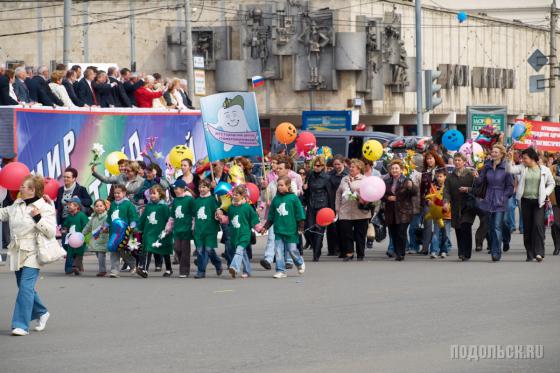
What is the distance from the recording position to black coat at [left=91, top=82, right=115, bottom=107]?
2366cm

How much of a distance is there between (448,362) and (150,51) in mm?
42322

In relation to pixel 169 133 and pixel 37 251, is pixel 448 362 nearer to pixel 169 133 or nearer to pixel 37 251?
pixel 37 251

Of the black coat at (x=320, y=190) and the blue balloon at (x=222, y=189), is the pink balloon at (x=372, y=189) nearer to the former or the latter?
the black coat at (x=320, y=190)

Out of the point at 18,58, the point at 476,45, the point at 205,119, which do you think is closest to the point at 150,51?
the point at 18,58

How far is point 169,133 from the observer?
24.5m

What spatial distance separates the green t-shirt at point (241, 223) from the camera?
1727 cm

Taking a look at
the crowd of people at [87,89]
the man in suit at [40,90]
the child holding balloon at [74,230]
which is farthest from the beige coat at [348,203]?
the man in suit at [40,90]

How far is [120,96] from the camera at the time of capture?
24.3 metres

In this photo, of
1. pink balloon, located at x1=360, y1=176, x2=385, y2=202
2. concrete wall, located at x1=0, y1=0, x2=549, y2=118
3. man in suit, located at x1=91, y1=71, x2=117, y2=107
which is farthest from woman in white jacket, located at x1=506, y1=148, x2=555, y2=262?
concrete wall, located at x1=0, y1=0, x2=549, y2=118

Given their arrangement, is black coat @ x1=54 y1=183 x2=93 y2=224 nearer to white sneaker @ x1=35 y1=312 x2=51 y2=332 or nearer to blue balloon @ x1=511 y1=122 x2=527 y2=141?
white sneaker @ x1=35 y1=312 x2=51 y2=332

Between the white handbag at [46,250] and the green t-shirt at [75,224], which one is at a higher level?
the white handbag at [46,250]

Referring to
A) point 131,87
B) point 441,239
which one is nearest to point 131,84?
point 131,87

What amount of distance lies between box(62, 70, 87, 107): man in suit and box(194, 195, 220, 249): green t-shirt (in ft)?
20.1

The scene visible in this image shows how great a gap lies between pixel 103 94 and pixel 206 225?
6963 millimetres
